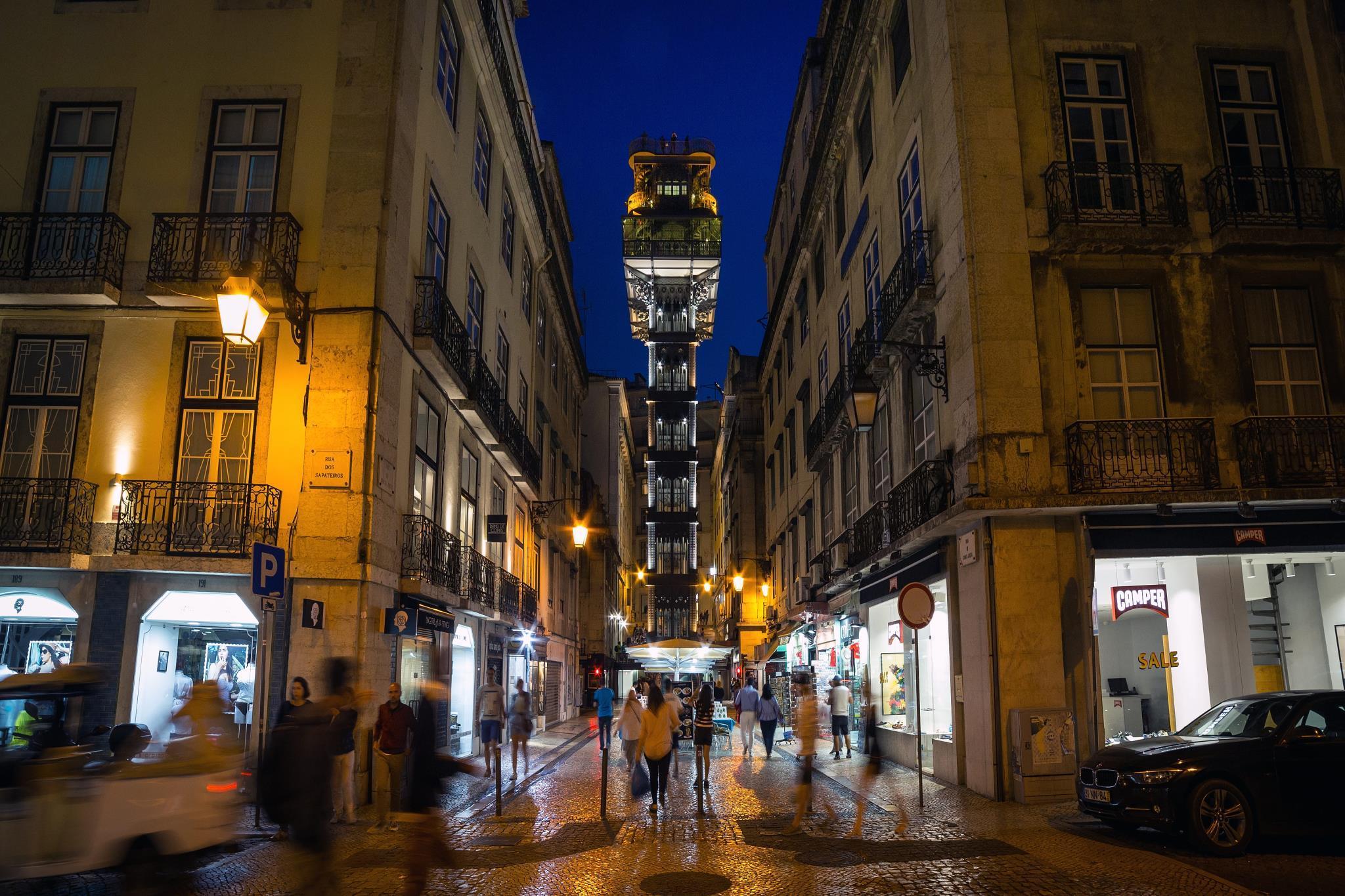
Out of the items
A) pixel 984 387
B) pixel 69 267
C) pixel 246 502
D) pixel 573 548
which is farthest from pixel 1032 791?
pixel 573 548

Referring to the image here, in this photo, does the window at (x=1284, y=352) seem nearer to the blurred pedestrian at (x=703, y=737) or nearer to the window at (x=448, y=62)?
the blurred pedestrian at (x=703, y=737)

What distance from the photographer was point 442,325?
17.2 metres

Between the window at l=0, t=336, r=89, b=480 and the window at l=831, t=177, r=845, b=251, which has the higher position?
the window at l=831, t=177, r=845, b=251

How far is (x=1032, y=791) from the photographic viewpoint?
1274 cm

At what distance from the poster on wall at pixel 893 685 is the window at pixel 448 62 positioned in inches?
567

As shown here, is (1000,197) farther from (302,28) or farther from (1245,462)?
(302,28)

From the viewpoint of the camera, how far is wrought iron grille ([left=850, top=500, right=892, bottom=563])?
62.1 ft

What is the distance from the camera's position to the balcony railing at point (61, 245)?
578 inches

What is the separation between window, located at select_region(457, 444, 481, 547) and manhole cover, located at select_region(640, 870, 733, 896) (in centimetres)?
1172

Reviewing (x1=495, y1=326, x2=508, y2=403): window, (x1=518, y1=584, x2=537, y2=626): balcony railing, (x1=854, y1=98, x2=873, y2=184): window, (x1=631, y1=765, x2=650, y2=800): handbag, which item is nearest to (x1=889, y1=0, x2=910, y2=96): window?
(x1=854, y1=98, x2=873, y2=184): window

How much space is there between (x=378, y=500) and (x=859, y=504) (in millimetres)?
12159

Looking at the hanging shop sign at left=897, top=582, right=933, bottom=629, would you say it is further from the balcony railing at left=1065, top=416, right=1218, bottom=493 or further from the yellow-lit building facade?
the yellow-lit building facade

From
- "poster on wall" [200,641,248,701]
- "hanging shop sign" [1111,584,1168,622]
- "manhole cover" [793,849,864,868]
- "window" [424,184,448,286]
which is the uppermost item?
"window" [424,184,448,286]

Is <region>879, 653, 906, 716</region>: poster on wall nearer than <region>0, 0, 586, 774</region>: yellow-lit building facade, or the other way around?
<region>0, 0, 586, 774</region>: yellow-lit building facade
